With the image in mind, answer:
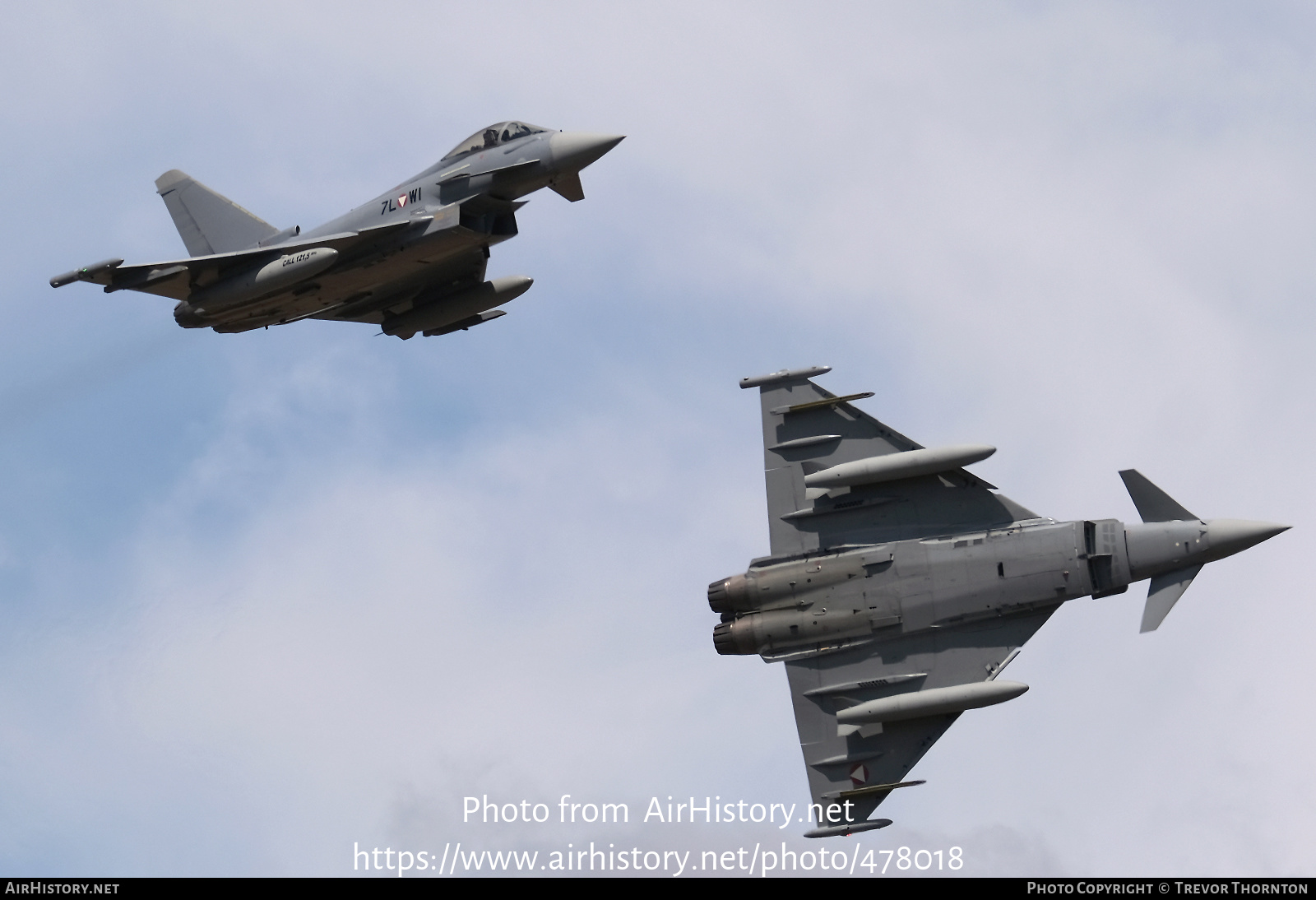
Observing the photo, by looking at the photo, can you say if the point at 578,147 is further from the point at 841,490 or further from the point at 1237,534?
the point at 1237,534

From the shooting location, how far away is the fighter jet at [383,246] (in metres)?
38.9

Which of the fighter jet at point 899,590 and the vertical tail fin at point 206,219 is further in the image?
the vertical tail fin at point 206,219

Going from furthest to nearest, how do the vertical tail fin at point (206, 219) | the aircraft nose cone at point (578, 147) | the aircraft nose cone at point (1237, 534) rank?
1. the vertical tail fin at point (206, 219)
2. the aircraft nose cone at point (578, 147)
3. the aircraft nose cone at point (1237, 534)

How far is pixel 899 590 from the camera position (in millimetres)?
34875

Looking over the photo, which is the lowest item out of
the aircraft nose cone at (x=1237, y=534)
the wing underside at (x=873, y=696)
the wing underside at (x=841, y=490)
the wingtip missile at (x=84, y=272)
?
the wing underside at (x=873, y=696)

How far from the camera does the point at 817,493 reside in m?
35.6

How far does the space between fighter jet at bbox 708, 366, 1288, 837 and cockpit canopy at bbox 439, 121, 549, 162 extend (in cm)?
995

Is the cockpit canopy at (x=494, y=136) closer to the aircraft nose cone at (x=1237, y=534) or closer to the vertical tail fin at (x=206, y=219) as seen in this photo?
the vertical tail fin at (x=206, y=219)

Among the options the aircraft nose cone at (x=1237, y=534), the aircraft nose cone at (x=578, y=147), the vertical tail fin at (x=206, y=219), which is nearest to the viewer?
the aircraft nose cone at (x=1237, y=534)

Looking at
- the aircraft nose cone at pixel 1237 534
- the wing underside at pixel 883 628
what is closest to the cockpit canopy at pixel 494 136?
the wing underside at pixel 883 628

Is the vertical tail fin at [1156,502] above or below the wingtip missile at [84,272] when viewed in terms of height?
below

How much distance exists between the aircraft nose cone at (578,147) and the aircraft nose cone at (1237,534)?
1489 centimetres

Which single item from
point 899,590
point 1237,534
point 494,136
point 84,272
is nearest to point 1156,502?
point 1237,534
